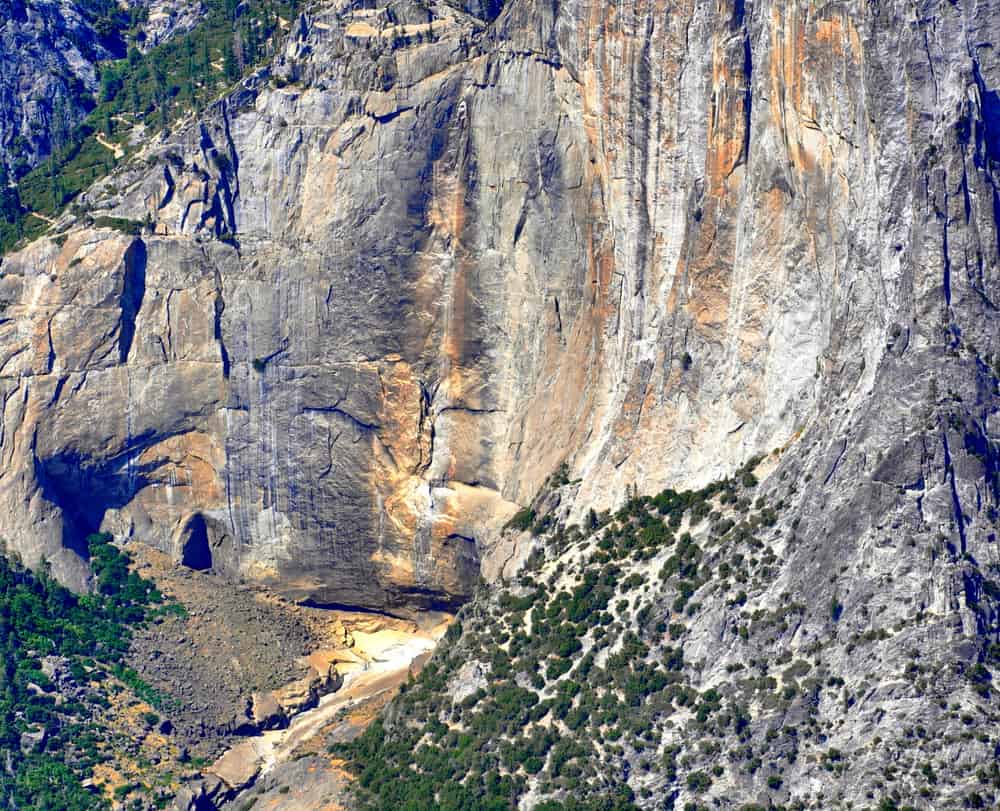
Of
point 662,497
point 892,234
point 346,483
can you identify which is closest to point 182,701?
point 346,483

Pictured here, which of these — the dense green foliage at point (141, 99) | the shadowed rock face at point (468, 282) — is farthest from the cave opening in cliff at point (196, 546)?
the dense green foliage at point (141, 99)

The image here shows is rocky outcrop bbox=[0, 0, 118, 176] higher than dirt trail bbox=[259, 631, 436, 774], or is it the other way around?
rocky outcrop bbox=[0, 0, 118, 176]

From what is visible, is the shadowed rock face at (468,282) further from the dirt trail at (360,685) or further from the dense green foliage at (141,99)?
the dense green foliage at (141,99)

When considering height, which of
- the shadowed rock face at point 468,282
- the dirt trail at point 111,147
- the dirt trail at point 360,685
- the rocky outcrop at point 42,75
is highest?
the rocky outcrop at point 42,75

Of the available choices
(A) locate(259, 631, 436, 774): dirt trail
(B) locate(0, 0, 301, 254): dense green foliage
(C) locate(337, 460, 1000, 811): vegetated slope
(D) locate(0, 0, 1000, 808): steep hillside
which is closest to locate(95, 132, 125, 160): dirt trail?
(B) locate(0, 0, 301, 254): dense green foliage

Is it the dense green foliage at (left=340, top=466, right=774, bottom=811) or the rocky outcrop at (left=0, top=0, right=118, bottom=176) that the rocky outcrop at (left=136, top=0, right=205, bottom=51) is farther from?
the dense green foliage at (left=340, top=466, right=774, bottom=811)

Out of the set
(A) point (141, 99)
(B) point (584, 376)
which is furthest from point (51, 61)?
(B) point (584, 376)

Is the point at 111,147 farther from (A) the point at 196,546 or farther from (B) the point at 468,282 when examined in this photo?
(B) the point at 468,282
